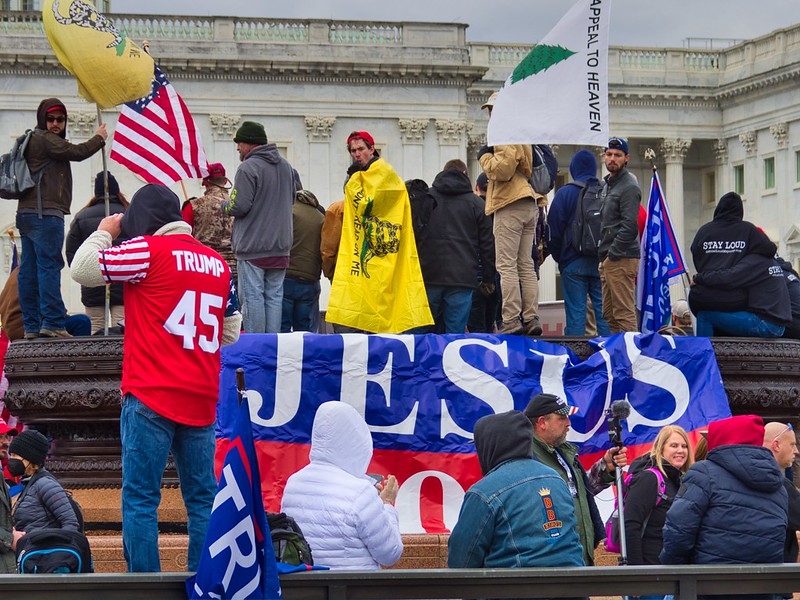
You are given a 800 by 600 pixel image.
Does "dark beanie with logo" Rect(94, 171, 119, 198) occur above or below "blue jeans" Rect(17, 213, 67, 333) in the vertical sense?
above

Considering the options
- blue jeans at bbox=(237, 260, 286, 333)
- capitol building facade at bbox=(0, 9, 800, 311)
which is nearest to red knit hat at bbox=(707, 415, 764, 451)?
blue jeans at bbox=(237, 260, 286, 333)

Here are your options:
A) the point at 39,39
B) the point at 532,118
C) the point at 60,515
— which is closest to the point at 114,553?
the point at 60,515

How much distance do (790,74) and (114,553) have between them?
51.6m

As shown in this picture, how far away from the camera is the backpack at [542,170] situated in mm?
13114

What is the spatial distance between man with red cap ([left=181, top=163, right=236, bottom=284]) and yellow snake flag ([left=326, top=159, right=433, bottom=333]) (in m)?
1.77

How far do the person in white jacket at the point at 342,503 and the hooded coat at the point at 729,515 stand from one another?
119 centimetres

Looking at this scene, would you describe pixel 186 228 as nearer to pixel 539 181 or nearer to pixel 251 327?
pixel 251 327

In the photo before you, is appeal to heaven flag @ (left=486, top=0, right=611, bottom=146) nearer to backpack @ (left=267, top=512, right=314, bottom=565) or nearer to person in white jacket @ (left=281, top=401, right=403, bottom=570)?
person in white jacket @ (left=281, top=401, right=403, bottom=570)

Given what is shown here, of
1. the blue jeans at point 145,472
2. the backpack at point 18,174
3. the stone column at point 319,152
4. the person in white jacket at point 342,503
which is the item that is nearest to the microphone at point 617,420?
the person in white jacket at point 342,503

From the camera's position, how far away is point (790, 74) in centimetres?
5762

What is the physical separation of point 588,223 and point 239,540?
281 inches

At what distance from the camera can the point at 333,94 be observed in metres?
55.3

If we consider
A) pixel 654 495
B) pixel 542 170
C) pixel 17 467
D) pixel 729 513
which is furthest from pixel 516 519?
pixel 542 170

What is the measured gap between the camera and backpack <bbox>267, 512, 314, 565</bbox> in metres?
6.66
